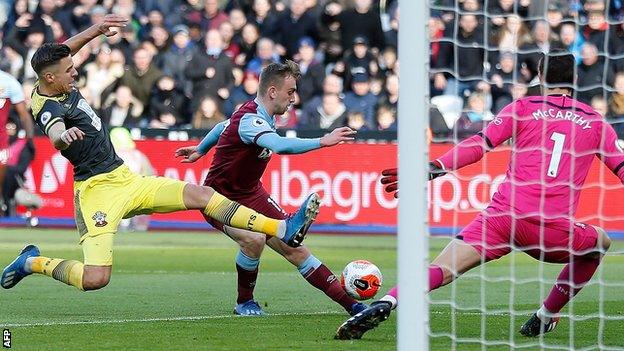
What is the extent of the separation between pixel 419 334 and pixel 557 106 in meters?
2.08

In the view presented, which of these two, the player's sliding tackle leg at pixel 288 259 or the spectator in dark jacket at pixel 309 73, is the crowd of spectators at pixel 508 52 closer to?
the spectator in dark jacket at pixel 309 73

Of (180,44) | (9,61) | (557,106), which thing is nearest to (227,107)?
(180,44)

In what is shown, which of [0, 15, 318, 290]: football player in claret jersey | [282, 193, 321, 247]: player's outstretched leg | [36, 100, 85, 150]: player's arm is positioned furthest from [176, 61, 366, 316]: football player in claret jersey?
[36, 100, 85, 150]: player's arm

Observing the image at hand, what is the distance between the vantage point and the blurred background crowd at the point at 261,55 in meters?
18.3

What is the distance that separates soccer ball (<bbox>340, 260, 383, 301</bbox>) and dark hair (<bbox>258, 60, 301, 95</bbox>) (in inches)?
57.4

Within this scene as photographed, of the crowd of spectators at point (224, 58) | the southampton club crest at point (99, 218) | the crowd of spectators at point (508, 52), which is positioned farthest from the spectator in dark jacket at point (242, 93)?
the southampton club crest at point (99, 218)

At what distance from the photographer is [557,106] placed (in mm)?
8406

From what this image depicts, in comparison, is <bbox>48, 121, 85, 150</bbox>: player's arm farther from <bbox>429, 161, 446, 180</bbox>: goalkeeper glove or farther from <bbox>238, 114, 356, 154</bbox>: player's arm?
<bbox>429, 161, 446, 180</bbox>: goalkeeper glove

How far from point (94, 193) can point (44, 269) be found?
2.24ft

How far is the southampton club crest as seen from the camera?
952 cm

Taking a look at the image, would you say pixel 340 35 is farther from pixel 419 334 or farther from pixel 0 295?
pixel 419 334

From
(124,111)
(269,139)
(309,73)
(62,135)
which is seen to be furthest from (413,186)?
(124,111)

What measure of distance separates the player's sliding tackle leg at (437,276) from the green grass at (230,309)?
0.15 meters

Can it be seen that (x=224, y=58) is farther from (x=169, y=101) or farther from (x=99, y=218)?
(x=99, y=218)
